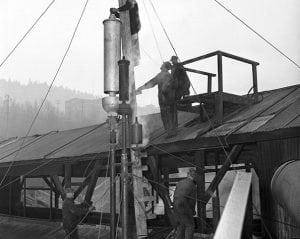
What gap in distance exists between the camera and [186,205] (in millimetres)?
8828

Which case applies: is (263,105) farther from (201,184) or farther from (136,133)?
(136,133)

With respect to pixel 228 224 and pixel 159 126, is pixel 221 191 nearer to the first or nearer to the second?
pixel 159 126

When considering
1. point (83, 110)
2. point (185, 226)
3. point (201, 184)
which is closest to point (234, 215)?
point (185, 226)

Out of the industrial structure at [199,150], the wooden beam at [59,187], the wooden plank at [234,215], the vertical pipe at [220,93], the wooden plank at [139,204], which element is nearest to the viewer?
the wooden plank at [234,215]

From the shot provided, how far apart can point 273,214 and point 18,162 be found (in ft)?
34.7

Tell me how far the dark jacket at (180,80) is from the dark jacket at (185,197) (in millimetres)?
2970

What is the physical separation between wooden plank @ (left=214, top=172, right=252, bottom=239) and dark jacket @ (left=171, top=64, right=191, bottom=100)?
732cm

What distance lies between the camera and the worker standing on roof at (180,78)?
11094mm

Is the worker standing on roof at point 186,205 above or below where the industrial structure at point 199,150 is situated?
below

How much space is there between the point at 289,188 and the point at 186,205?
3084mm

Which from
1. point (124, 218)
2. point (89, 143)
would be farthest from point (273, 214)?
point (89, 143)

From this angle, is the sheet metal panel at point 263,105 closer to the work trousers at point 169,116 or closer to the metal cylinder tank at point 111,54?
the work trousers at point 169,116

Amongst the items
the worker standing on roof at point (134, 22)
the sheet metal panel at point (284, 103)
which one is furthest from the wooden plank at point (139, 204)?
the sheet metal panel at point (284, 103)

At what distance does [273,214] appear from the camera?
798 cm
